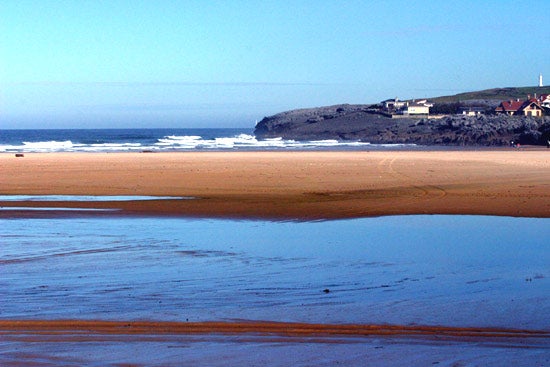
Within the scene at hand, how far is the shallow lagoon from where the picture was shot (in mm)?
7695

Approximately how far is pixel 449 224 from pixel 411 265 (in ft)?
16.5

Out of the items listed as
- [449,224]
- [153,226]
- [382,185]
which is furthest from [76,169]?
[449,224]

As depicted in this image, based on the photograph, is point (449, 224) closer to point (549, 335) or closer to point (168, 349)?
point (549, 335)

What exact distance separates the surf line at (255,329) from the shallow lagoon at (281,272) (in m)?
0.21

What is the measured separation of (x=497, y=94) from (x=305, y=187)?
486 feet

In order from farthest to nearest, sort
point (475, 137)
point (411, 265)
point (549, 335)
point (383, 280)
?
1. point (475, 137)
2. point (411, 265)
3. point (383, 280)
4. point (549, 335)

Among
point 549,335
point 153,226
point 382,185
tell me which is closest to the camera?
point 549,335

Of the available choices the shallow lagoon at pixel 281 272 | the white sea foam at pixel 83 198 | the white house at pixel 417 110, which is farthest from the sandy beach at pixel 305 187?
the white house at pixel 417 110

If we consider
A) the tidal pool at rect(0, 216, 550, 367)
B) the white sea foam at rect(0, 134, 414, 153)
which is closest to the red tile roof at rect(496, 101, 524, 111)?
the white sea foam at rect(0, 134, 414, 153)

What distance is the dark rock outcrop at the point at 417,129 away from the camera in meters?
74.9

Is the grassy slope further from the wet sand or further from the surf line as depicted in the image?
the surf line

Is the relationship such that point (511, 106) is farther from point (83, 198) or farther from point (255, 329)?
point (255, 329)

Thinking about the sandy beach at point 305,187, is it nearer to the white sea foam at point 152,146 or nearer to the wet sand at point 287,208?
the wet sand at point 287,208

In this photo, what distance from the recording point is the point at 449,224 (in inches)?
599
